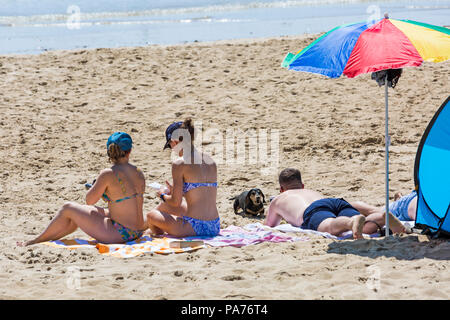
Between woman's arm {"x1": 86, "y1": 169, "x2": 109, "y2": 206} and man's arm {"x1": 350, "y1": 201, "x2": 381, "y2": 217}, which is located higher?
woman's arm {"x1": 86, "y1": 169, "x2": 109, "y2": 206}

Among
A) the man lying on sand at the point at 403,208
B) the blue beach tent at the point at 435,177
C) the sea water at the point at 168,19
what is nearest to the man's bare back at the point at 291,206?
the man lying on sand at the point at 403,208

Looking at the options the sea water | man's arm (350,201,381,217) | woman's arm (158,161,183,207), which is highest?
the sea water

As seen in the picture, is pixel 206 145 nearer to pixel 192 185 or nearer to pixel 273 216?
pixel 273 216

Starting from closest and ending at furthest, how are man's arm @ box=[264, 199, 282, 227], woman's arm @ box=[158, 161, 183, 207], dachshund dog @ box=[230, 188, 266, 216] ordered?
1. woman's arm @ box=[158, 161, 183, 207]
2. man's arm @ box=[264, 199, 282, 227]
3. dachshund dog @ box=[230, 188, 266, 216]

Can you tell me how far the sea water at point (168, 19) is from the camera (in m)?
16.1

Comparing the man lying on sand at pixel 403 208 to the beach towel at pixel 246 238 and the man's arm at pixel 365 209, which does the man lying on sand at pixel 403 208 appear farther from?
the beach towel at pixel 246 238

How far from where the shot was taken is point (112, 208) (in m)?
5.56

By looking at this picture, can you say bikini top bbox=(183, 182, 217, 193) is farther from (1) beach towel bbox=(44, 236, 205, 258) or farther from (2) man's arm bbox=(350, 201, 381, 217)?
(2) man's arm bbox=(350, 201, 381, 217)

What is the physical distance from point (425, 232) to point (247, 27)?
44.0ft

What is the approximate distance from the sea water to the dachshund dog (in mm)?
8688

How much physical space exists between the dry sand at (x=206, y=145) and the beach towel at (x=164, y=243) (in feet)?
0.39

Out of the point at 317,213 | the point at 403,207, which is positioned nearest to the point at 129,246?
the point at 317,213

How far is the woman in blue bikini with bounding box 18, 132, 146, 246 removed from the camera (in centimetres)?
549

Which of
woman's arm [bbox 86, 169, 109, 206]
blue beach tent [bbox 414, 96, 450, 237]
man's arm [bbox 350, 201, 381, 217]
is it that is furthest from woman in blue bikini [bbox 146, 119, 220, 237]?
blue beach tent [bbox 414, 96, 450, 237]
